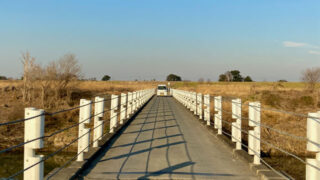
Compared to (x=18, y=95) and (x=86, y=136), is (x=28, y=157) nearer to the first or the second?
(x=86, y=136)

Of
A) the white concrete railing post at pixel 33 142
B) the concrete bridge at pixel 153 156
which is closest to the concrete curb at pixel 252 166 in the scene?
the concrete bridge at pixel 153 156

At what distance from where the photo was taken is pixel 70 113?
25234 mm

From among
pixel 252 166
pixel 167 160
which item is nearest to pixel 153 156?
pixel 167 160

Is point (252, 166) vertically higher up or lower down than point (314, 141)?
lower down

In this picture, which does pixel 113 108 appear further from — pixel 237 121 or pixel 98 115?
pixel 237 121

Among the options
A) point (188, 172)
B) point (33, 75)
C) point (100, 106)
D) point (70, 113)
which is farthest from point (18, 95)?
point (188, 172)

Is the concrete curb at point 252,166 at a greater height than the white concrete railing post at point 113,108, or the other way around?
the white concrete railing post at point 113,108

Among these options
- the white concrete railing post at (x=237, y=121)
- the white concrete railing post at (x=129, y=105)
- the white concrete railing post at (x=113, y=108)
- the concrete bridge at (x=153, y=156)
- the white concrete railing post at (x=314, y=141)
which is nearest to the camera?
the white concrete railing post at (x=314, y=141)

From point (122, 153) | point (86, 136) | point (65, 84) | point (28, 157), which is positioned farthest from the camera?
point (65, 84)

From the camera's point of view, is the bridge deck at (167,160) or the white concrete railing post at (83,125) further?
the white concrete railing post at (83,125)

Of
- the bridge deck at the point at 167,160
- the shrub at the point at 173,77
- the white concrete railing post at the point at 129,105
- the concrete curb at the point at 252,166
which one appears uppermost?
the shrub at the point at 173,77

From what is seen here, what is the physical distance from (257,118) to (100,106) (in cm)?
369

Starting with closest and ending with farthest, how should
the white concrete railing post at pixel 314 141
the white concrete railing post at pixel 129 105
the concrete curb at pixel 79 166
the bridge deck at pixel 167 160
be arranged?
the white concrete railing post at pixel 314 141, the concrete curb at pixel 79 166, the bridge deck at pixel 167 160, the white concrete railing post at pixel 129 105

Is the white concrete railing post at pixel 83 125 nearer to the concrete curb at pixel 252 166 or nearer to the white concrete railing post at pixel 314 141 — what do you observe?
the concrete curb at pixel 252 166
